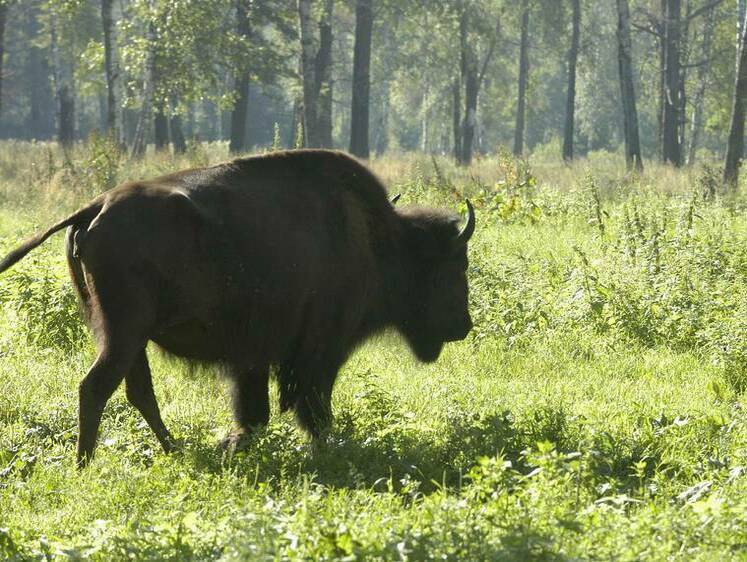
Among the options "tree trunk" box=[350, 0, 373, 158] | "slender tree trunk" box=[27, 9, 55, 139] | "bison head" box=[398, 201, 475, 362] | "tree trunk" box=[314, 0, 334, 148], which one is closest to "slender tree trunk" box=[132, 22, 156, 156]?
"tree trunk" box=[314, 0, 334, 148]

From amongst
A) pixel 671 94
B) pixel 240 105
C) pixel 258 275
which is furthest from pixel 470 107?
pixel 258 275

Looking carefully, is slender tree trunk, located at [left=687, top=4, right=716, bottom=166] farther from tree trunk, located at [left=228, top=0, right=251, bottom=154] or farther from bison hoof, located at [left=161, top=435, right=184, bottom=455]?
bison hoof, located at [left=161, top=435, right=184, bottom=455]

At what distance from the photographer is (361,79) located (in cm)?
3144

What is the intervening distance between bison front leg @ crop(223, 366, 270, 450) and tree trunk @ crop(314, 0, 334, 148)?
21217 mm

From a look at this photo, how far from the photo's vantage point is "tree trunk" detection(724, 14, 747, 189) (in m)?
18.2

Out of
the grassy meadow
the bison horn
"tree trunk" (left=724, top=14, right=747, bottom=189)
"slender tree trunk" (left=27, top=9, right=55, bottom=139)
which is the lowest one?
the grassy meadow

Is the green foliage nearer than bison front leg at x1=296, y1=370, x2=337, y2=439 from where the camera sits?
No

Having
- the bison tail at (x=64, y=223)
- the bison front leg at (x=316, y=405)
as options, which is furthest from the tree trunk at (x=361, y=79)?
the bison tail at (x=64, y=223)

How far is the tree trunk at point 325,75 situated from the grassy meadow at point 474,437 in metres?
17.2

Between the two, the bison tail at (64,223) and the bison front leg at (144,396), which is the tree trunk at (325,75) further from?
the bison tail at (64,223)

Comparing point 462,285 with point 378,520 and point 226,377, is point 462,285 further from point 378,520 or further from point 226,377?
point 378,520

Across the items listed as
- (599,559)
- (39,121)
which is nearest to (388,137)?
(39,121)

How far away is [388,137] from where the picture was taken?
86312 millimetres

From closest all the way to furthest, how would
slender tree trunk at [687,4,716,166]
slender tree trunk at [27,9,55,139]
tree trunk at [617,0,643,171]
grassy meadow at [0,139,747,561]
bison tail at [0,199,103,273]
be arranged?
grassy meadow at [0,139,747,561], bison tail at [0,199,103,273], tree trunk at [617,0,643,171], slender tree trunk at [687,4,716,166], slender tree trunk at [27,9,55,139]
